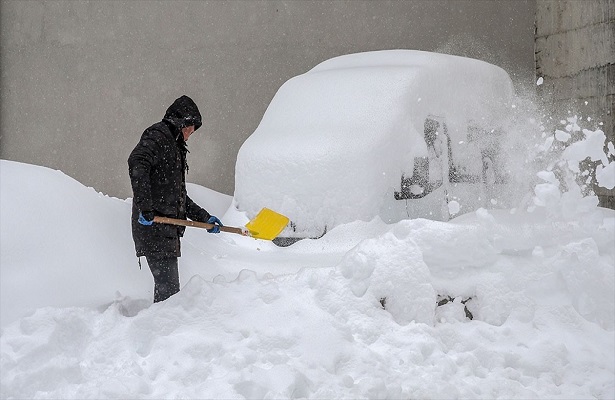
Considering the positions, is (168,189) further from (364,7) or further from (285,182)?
(364,7)

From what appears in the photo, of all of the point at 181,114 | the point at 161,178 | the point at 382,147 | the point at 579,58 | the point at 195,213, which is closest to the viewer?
the point at 161,178

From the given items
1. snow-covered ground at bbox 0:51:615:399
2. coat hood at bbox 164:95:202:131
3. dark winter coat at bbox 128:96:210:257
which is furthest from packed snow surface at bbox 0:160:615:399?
coat hood at bbox 164:95:202:131

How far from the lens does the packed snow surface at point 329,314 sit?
3740mm

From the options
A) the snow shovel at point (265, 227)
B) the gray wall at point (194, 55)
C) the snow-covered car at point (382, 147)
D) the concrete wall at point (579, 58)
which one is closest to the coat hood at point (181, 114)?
the snow shovel at point (265, 227)

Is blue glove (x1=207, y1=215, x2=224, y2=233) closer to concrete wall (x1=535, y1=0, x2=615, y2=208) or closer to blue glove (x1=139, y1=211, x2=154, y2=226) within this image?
blue glove (x1=139, y1=211, x2=154, y2=226)

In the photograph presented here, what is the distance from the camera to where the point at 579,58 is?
847cm

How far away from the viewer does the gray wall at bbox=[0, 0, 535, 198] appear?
11172mm

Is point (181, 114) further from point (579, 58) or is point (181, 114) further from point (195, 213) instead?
point (579, 58)

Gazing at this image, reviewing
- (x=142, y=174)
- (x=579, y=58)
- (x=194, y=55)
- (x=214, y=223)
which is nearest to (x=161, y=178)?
(x=142, y=174)

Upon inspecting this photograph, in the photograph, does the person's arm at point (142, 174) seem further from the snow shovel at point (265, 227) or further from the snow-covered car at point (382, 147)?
the snow-covered car at point (382, 147)

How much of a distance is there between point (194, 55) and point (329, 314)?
7806 millimetres

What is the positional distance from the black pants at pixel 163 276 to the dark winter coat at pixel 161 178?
0.17 ft

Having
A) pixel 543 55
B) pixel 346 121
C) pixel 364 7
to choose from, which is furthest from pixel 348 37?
pixel 346 121

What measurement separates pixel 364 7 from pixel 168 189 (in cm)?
723
